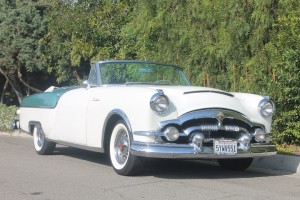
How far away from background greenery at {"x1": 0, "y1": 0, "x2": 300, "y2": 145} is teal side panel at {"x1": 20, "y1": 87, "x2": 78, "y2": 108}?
12.4 ft

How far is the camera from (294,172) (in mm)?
8188

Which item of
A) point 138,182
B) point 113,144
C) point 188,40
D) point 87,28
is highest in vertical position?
point 87,28

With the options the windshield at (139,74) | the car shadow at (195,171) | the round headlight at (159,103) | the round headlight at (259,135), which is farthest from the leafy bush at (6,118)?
the round headlight at (259,135)

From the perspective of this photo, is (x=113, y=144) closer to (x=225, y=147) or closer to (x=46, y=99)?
(x=225, y=147)

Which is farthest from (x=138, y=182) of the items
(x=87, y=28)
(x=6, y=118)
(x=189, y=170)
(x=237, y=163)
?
(x=6, y=118)

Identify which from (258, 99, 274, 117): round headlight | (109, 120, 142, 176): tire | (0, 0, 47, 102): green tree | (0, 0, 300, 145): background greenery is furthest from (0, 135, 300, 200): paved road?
(0, 0, 47, 102): green tree

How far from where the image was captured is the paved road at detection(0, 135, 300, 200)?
647cm

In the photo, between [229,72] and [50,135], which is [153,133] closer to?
[50,135]

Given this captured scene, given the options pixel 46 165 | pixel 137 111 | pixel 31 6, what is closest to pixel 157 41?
pixel 46 165

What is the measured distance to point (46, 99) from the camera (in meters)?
10.0

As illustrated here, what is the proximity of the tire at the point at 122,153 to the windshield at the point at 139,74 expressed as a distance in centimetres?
111

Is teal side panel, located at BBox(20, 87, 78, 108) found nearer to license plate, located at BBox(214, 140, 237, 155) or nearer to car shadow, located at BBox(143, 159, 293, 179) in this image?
car shadow, located at BBox(143, 159, 293, 179)

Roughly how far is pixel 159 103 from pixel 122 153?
111 centimetres

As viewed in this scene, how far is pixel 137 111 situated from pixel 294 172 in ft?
8.89
